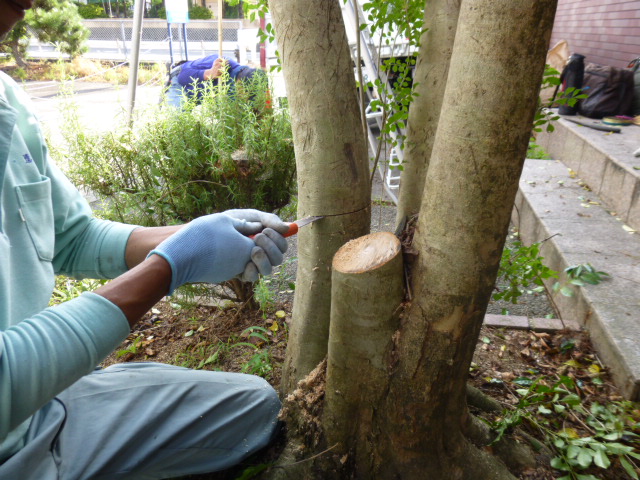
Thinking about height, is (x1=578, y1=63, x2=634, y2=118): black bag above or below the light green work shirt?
above

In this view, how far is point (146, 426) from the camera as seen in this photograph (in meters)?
1.62

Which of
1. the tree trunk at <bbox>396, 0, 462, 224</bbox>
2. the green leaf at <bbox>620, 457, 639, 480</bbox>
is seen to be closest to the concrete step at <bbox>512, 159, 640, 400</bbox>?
the green leaf at <bbox>620, 457, 639, 480</bbox>

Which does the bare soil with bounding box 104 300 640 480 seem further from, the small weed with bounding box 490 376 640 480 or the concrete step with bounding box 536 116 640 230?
the concrete step with bounding box 536 116 640 230

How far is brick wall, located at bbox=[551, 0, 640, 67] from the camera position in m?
6.93

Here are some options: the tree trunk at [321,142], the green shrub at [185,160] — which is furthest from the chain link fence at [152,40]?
the tree trunk at [321,142]

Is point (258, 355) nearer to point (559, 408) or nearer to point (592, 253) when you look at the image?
point (559, 408)

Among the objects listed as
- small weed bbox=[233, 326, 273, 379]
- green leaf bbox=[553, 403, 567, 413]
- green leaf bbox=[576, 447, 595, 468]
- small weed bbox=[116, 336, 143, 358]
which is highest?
green leaf bbox=[576, 447, 595, 468]

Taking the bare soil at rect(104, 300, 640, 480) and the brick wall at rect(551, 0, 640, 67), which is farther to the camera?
the brick wall at rect(551, 0, 640, 67)

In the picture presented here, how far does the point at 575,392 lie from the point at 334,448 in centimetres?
137

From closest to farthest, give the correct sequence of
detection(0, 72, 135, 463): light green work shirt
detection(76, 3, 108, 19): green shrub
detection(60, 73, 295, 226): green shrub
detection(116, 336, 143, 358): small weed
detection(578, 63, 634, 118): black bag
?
1. detection(0, 72, 135, 463): light green work shirt
2. detection(60, 73, 295, 226): green shrub
3. detection(116, 336, 143, 358): small weed
4. detection(578, 63, 634, 118): black bag
5. detection(76, 3, 108, 19): green shrub

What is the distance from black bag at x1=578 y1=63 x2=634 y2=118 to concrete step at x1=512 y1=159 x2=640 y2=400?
1.21 m

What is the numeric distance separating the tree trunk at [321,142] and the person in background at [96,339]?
0.63ft

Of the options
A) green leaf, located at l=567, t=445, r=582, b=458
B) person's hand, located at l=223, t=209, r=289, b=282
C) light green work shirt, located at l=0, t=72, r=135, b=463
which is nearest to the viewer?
light green work shirt, located at l=0, t=72, r=135, b=463

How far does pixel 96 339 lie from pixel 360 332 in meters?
0.78
